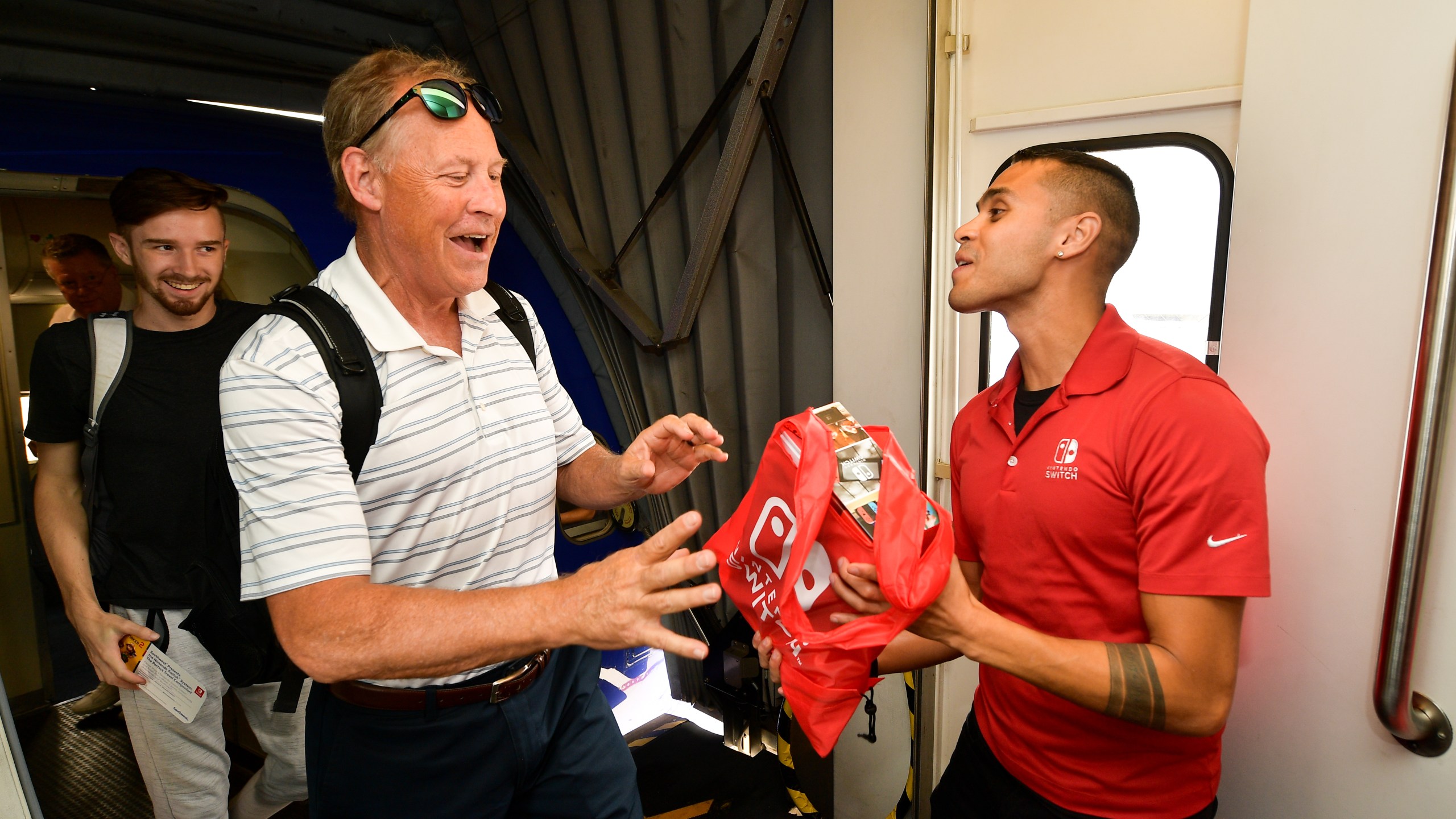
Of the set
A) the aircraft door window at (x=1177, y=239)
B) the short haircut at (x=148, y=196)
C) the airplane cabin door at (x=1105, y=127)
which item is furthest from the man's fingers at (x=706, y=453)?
the short haircut at (x=148, y=196)

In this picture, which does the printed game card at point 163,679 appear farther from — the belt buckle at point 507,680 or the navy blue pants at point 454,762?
the belt buckle at point 507,680

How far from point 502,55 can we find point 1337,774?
4061 mm

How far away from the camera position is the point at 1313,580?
1475 mm

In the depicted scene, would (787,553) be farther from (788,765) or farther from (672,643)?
(788,765)

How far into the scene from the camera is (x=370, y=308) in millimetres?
1398

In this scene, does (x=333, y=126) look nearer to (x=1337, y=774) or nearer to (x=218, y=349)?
(x=218, y=349)

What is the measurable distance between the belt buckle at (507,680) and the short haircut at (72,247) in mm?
2761

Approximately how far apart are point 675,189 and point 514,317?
5.13ft

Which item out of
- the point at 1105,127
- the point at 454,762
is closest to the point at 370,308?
the point at 454,762

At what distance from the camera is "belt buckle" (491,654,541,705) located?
4.86 ft

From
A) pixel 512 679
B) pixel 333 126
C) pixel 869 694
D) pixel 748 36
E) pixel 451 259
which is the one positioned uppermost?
pixel 748 36

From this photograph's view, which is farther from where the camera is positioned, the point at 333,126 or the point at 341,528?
the point at 333,126

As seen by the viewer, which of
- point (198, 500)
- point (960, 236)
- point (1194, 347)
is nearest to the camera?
point (960, 236)

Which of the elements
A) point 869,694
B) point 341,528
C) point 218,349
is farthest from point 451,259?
point 869,694
